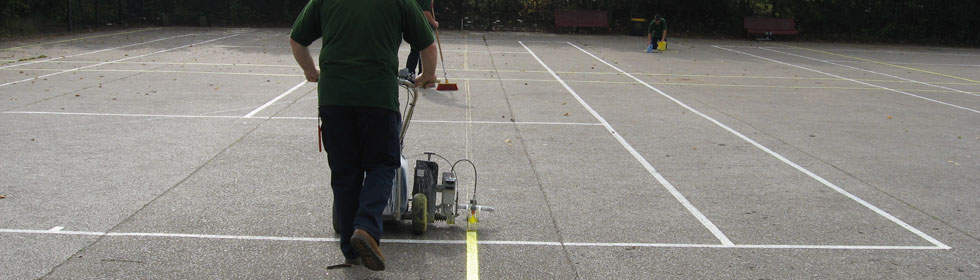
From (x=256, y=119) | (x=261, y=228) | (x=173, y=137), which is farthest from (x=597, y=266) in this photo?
(x=256, y=119)

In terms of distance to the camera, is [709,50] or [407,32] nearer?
[407,32]

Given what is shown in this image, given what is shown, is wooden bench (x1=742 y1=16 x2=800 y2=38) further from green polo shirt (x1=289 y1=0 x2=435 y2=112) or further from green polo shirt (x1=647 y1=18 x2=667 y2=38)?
green polo shirt (x1=289 y1=0 x2=435 y2=112)

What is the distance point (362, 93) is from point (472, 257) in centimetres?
133

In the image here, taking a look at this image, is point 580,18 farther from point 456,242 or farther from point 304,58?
point 304,58

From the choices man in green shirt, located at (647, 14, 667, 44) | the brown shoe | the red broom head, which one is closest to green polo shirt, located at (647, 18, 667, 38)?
man in green shirt, located at (647, 14, 667, 44)

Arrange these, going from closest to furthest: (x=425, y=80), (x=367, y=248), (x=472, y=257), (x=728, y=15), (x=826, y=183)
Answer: (x=367, y=248)
(x=425, y=80)
(x=472, y=257)
(x=826, y=183)
(x=728, y=15)

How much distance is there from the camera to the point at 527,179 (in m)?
6.88

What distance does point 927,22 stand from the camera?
3716 cm

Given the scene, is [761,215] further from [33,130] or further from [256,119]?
[33,130]

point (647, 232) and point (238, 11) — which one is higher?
point (238, 11)

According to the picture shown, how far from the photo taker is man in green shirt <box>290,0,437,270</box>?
390cm

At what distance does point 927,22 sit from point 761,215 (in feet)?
122

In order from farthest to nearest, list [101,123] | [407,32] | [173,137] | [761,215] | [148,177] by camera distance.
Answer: [101,123] → [173,137] → [148,177] → [761,215] → [407,32]

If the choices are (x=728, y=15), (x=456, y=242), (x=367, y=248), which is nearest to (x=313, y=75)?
(x=367, y=248)
